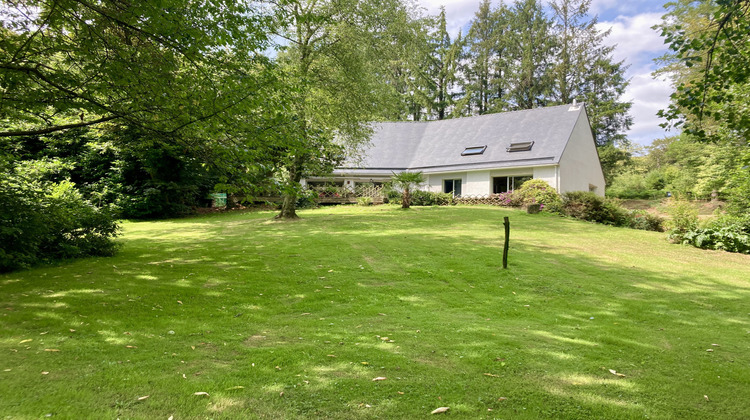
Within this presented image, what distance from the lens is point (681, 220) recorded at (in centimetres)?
1421

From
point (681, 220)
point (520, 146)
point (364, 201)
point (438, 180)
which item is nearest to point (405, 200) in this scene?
point (364, 201)

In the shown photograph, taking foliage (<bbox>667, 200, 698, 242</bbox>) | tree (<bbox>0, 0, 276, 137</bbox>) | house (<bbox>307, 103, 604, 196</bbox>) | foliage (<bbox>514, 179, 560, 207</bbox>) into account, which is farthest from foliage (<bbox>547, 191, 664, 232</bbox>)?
tree (<bbox>0, 0, 276, 137</bbox>)

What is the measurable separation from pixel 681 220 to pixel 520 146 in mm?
12411

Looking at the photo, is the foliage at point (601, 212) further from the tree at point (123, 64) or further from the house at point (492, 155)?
the tree at point (123, 64)

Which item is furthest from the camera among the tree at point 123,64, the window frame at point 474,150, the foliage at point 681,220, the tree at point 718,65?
the window frame at point 474,150

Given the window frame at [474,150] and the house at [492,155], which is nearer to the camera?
the house at [492,155]

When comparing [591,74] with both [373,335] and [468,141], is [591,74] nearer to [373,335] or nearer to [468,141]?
[468,141]

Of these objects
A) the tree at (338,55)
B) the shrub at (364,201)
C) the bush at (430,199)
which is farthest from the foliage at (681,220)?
the shrub at (364,201)

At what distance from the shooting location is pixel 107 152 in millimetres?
21047

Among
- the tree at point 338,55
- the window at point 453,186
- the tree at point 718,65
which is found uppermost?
the tree at point 338,55

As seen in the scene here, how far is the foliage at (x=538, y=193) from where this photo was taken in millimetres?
20719

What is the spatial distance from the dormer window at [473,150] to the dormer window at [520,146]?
5.98 ft

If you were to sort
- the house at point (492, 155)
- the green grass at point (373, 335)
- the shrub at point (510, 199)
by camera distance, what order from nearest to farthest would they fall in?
the green grass at point (373, 335) → the shrub at point (510, 199) → the house at point (492, 155)

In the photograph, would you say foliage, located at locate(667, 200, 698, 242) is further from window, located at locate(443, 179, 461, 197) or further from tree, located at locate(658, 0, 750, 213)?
window, located at locate(443, 179, 461, 197)
